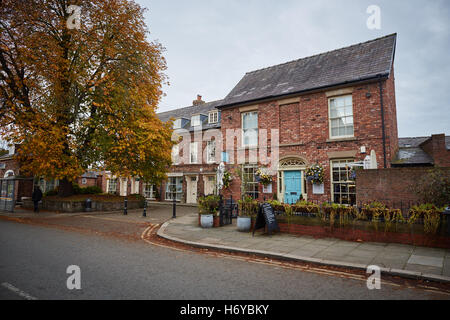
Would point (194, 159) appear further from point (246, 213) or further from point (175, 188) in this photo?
point (246, 213)

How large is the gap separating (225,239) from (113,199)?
43.7ft

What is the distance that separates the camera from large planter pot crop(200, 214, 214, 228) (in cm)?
1043

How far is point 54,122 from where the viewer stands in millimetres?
14883

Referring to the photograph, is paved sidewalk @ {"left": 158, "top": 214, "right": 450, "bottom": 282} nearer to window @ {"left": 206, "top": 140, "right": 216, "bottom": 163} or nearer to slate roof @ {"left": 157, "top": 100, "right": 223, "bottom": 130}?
window @ {"left": 206, "top": 140, "right": 216, "bottom": 163}

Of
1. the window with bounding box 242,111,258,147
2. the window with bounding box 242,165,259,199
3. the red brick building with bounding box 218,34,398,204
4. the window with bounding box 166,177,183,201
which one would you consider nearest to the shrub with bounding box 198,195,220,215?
the red brick building with bounding box 218,34,398,204

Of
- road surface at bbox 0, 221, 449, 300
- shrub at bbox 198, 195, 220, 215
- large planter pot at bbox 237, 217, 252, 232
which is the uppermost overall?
shrub at bbox 198, 195, 220, 215

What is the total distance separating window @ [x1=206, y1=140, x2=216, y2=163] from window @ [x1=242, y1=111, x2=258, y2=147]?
222 inches

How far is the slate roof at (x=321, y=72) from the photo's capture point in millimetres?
13055

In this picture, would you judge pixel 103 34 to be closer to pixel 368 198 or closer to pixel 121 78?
pixel 121 78

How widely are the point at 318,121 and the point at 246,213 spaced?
6.95 metres

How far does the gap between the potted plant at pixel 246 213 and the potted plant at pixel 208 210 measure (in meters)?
1.20

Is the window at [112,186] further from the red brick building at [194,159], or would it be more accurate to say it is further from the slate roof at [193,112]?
the slate roof at [193,112]

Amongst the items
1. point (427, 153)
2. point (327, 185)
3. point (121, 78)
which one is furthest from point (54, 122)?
point (427, 153)

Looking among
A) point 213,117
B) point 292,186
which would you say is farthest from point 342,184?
point 213,117
